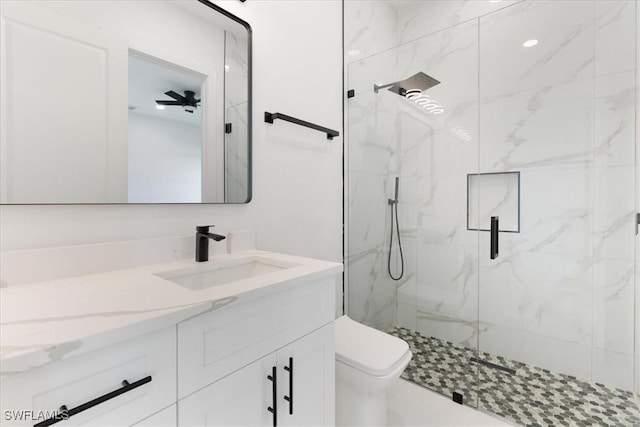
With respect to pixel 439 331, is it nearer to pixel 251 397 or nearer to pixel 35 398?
pixel 251 397

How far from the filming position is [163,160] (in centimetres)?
117

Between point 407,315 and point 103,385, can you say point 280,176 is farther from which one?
point 407,315

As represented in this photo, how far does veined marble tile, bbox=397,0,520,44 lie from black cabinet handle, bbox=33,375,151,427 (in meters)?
2.80

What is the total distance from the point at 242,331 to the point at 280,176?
96 cm

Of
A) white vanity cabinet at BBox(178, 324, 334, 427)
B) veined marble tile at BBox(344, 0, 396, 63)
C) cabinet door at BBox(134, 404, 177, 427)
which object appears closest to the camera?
cabinet door at BBox(134, 404, 177, 427)

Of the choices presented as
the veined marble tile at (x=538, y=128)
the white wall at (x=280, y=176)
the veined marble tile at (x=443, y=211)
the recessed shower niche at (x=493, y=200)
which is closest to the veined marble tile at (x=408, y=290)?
the veined marble tile at (x=443, y=211)

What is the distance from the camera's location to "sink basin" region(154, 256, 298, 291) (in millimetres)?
1070

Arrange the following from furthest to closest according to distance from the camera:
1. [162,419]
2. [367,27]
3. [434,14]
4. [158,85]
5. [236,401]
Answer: [434,14] < [367,27] < [158,85] < [236,401] < [162,419]

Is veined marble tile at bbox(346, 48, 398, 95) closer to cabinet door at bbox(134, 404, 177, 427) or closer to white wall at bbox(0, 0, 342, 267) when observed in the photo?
white wall at bbox(0, 0, 342, 267)

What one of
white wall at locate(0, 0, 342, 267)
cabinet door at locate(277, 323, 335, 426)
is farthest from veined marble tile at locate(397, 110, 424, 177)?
cabinet door at locate(277, 323, 335, 426)

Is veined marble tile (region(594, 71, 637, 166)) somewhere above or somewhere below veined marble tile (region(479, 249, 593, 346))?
above

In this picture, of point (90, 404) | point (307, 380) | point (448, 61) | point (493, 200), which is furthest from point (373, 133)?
→ point (90, 404)

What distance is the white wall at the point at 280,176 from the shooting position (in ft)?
3.16

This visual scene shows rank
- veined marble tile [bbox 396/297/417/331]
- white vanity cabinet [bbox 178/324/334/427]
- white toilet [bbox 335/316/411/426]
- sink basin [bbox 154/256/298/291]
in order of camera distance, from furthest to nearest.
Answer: veined marble tile [bbox 396/297/417/331]
white toilet [bbox 335/316/411/426]
sink basin [bbox 154/256/298/291]
white vanity cabinet [bbox 178/324/334/427]
